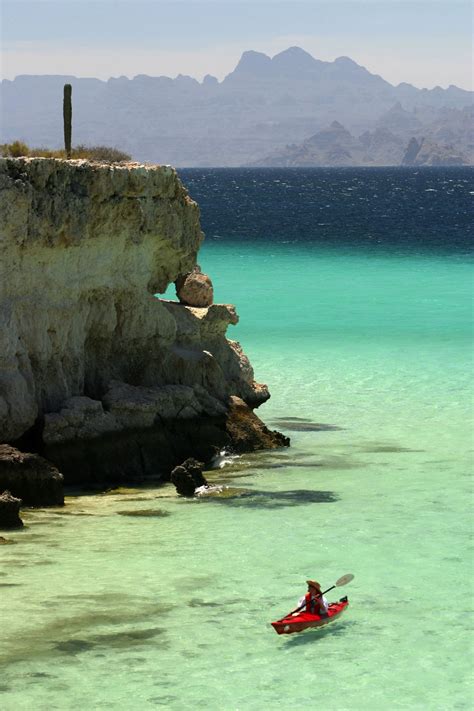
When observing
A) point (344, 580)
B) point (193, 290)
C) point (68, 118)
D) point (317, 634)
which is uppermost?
point (68, 118)

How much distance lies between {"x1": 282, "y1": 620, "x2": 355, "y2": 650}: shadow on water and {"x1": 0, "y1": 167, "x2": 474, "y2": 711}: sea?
34 mm

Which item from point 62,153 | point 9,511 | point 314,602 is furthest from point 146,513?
point 62,153

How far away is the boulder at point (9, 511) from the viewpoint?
67.7 ft

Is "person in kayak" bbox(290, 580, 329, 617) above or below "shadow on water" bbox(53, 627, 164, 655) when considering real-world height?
above

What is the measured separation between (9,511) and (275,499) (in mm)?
4504

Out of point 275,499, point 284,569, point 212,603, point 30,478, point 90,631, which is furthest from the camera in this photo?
point 275,499

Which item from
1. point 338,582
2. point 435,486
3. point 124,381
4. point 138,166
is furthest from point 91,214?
point 338,582

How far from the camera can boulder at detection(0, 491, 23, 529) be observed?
20.6 meters

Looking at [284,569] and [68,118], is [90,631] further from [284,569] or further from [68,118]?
[68,118]

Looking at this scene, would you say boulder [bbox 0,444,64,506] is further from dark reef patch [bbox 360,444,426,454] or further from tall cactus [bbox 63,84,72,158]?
dark reef patch [bbox 360,444,426,454]

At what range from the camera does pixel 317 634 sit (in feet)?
55.6

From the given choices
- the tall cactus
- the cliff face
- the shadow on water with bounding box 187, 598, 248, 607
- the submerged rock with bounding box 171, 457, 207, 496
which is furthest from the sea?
the tall cactus

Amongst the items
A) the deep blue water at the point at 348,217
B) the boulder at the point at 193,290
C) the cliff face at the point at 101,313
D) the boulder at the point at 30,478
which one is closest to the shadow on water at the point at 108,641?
the boulder at the point at 30,478

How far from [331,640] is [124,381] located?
10.4m
